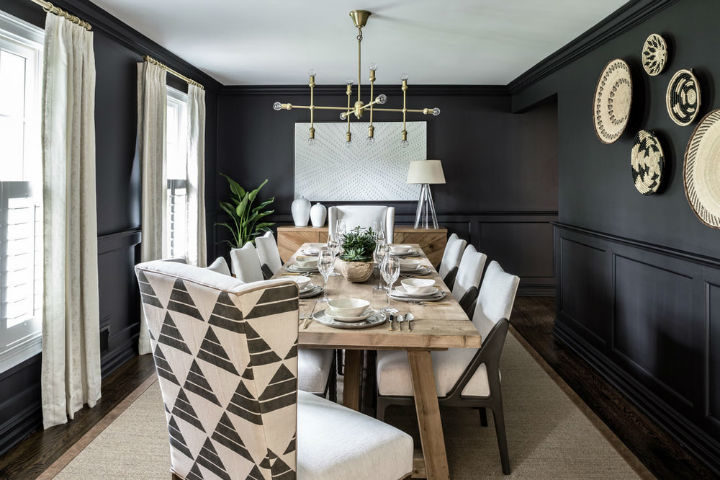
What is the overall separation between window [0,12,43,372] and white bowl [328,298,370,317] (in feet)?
5.53

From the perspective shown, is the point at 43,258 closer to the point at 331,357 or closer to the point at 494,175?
the point at 331,357

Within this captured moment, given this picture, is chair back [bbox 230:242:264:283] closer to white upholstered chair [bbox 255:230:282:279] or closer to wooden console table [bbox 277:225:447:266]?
white upholstered chair [bbox 255:230:282:279]

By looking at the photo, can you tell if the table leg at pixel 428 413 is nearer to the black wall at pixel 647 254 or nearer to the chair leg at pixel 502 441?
the chair leg at pixel 502 441

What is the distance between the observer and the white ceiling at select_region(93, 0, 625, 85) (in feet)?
10.4

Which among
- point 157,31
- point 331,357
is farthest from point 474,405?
point 157,31

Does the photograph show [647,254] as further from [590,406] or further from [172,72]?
[172,72]

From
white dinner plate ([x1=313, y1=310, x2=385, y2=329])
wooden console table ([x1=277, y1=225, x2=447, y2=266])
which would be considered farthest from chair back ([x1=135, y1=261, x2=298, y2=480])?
wooden console table ([x1=277, y1=225, x2=447, y2=266])

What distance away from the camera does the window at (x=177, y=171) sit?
15.1 ft

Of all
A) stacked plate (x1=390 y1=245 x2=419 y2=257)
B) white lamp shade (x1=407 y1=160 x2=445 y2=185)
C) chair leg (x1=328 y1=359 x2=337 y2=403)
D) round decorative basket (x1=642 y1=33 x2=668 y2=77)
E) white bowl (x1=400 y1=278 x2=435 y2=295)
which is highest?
round decorative basket (x1=642 y1=33 x2=668 y2=77)

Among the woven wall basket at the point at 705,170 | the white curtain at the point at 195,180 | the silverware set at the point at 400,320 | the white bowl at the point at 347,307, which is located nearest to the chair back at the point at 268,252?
the white curtain at the point at 195,180

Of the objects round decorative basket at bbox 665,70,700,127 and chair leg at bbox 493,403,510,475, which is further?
round decorative basket at bbox 665,70,700,127

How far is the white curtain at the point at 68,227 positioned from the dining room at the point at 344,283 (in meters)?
0.01

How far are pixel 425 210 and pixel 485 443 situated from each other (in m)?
3.64

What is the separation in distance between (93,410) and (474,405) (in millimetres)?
2118
